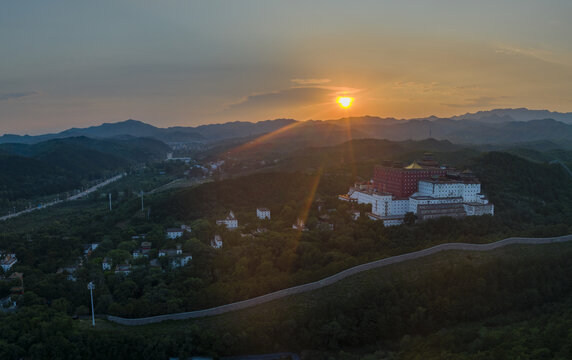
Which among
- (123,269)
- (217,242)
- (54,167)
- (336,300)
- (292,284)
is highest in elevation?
(54,167)

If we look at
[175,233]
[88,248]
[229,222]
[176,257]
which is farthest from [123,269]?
[229,222]

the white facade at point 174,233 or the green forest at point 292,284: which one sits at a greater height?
the white facade at point 174,233

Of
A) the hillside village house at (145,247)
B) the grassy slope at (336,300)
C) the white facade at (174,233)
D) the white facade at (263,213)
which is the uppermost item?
the white facade at (263,213)

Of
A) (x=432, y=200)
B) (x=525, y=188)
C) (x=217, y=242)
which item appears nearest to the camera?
(x=217, y=242)

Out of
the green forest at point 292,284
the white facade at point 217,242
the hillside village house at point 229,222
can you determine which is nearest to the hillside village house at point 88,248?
the green forest at point 292,284

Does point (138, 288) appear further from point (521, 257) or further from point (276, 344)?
point (521, 257)

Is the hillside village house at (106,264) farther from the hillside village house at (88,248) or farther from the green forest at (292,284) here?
the hillside village house at (88,248)

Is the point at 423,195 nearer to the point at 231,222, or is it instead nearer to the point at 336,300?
the point at 231,222
